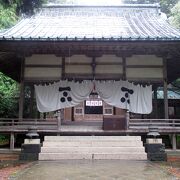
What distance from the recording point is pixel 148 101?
54.4ft

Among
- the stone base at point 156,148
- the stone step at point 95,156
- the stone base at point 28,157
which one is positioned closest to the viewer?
the stone base at point 28,157

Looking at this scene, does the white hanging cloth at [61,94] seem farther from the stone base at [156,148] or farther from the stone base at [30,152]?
the stone base at [156,148]

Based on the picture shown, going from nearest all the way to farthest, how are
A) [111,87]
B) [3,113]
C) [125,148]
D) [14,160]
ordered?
[14,160] < [125,148] < [111,87] < [3,113]

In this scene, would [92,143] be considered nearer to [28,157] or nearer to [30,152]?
[30,152]

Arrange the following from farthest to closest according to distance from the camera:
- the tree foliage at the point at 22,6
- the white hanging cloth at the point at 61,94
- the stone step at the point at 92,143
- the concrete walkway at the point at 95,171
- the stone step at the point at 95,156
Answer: the white hanging cloth at the point at 61,94
the stone step at the point at 92,143
the stone step at the point at 95,156
the concrete walkway at the point at 95,171
the tree foliage at the point at 22,6

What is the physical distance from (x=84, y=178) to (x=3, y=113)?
15.0 m

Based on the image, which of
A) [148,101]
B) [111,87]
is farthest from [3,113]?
[148,101]

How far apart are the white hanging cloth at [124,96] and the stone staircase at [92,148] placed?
2526 mm

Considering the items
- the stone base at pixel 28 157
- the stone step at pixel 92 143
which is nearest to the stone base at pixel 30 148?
the stone base at pixel 28 157

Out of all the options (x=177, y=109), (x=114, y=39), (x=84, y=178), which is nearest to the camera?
(x=84, y=178)

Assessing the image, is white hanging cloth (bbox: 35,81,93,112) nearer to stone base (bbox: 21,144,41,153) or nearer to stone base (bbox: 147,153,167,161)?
stone base (bbox: 21,144,41,153)

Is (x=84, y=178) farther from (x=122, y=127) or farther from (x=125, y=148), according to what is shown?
(x=122, y=127)

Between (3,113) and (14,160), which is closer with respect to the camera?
(14,160)

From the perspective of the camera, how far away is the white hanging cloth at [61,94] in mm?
16375
